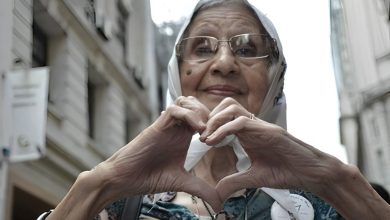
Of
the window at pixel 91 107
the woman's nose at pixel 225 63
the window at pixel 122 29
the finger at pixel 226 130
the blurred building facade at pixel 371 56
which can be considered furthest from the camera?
the window at pixel 122 29

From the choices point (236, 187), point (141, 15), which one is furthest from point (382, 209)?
point (141, 15)

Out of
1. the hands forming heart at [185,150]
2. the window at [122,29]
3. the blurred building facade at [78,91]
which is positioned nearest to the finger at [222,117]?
the hands forming heart at [185,150]

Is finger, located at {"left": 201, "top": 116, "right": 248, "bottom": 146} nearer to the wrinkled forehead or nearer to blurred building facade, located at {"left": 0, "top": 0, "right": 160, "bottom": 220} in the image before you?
the wrinkled forehead

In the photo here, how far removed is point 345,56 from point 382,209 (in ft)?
20.7

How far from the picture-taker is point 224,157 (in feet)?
3.87

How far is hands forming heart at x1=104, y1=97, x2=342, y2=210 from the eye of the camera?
0.85 metres

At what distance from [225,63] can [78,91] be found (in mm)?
5655

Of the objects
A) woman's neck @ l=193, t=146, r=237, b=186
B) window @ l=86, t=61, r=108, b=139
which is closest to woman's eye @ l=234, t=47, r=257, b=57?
woman's neck @ l=193, t=146, r=237, b=186

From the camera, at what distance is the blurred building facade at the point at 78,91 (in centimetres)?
425

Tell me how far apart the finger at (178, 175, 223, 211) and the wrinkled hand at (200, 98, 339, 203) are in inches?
0.4

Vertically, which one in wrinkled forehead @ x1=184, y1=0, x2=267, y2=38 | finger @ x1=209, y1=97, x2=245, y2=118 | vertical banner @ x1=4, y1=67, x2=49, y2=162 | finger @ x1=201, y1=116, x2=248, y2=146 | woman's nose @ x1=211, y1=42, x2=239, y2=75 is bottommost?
vertical banner @ x1=4, y1=67, x2=49, y2=162

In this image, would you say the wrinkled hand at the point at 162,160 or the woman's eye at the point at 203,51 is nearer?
the wrinkled hand at the point at 162,160

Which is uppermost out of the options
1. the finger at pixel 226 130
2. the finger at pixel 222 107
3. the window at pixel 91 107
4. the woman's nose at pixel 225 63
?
the woman's nose at pixel 225 63

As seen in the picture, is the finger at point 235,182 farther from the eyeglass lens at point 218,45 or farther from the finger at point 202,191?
the eyeglass lens at point 218,45
